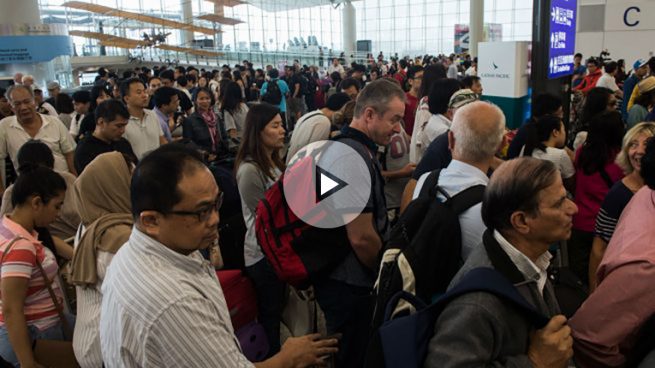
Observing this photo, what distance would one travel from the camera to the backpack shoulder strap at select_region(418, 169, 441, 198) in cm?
188

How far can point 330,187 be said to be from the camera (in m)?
1.98

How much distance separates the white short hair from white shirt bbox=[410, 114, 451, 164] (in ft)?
4.43

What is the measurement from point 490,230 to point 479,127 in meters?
0.66

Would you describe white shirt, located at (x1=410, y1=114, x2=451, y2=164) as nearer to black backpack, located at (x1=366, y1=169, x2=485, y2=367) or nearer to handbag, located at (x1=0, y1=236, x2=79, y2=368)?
black backpack, located at (x1=366, y1=169, x2=485, y2=367)

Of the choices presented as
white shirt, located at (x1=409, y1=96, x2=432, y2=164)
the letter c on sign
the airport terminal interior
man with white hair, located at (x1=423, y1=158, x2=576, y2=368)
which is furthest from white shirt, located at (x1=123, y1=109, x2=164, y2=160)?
the letter c on sign

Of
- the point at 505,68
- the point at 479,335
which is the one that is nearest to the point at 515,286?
the point at 479,335

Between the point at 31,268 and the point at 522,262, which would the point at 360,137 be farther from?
the point at 31,268

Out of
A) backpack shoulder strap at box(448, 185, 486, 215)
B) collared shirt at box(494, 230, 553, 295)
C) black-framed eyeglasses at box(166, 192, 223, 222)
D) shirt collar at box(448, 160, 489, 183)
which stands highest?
black-framed eyeglasses at box(166, 192, 223, 222)

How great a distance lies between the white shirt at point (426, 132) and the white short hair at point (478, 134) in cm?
135

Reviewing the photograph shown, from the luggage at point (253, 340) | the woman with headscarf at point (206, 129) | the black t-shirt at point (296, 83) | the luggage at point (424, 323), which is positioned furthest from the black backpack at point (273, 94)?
the luggage at point (424, 323)

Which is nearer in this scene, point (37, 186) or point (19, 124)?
point (37, 186)

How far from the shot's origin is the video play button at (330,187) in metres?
1.96

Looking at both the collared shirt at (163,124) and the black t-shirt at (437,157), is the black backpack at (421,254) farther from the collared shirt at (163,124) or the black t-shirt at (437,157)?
the collared shirt at (163,124)

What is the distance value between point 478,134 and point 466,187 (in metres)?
0.26
